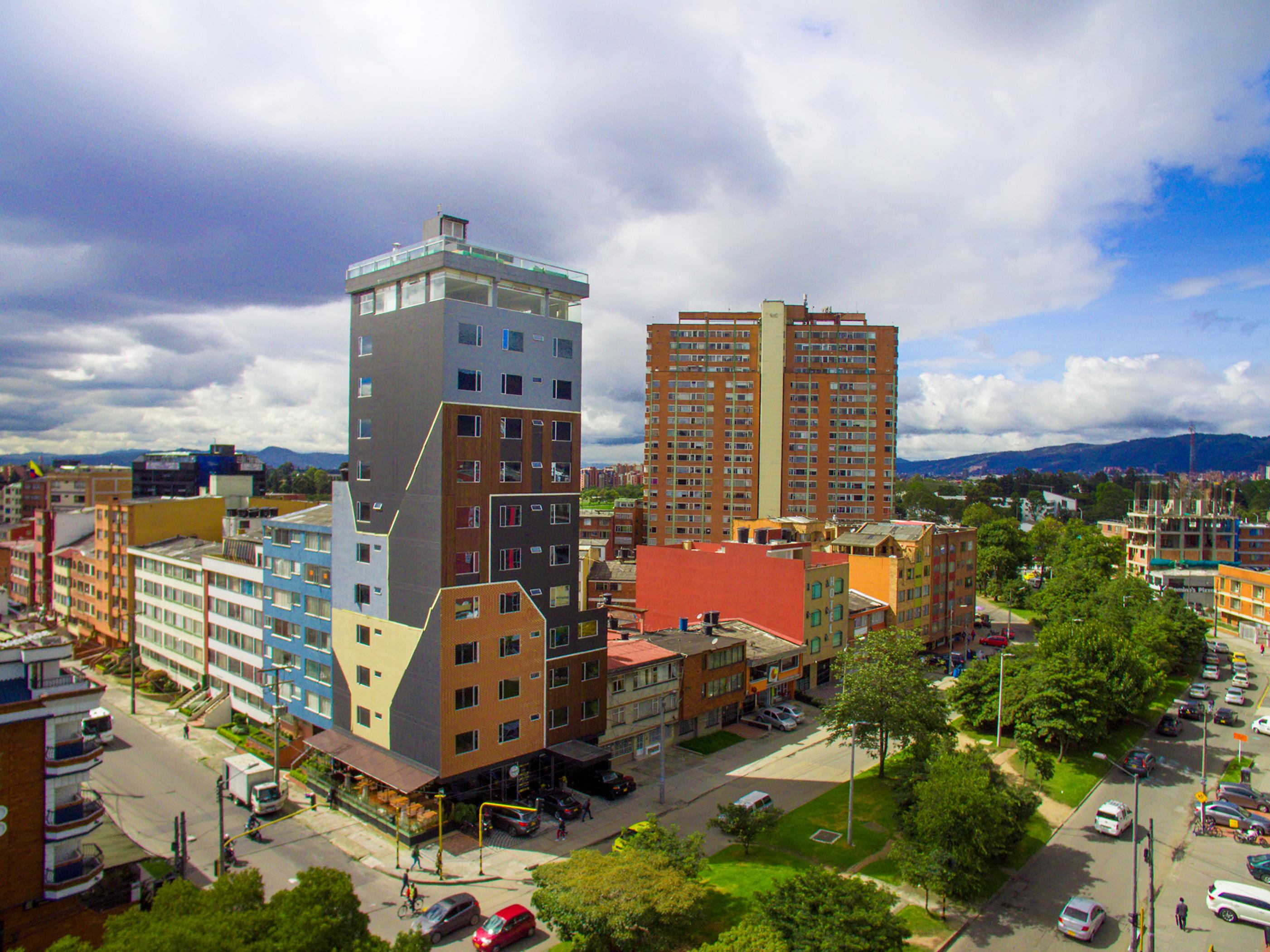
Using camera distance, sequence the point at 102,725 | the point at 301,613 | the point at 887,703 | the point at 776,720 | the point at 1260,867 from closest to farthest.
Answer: the point at 1260,867 < the point at 887,703 < the point at 301,613 < the point at 102,725 < the point at 776,720

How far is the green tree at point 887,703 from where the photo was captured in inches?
1718

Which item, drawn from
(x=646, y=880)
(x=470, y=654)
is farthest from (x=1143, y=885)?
(x=470, y=654)

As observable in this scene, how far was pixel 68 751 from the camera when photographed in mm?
28375

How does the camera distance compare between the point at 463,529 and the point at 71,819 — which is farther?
the point at 463,529

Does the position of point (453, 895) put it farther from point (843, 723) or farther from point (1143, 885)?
point (1143, 885)

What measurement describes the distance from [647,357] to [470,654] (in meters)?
94.9

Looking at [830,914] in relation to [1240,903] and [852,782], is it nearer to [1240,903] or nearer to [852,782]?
[852,782]

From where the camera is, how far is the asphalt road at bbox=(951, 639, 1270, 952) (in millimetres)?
32781

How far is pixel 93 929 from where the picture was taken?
28.9 metres

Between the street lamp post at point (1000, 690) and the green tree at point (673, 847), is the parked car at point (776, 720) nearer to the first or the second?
the street lamp post at point (1000, 690)

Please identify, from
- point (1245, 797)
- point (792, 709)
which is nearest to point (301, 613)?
point (792, 709)

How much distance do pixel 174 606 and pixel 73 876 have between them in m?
46.6

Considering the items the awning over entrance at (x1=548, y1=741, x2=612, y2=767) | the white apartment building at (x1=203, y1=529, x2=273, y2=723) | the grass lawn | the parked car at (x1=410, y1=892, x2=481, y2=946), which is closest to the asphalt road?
the awning over entrance at (x1=548, y1=741, x2=612, y2=767)

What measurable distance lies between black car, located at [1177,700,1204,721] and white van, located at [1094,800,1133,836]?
2706 cm
